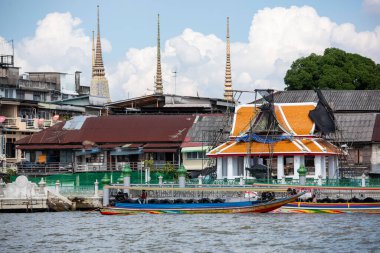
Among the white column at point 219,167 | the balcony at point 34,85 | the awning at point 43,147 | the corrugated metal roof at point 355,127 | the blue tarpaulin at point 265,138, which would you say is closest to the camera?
the blue tarpaulin at point 265,138

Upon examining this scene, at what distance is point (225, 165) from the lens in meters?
74.6

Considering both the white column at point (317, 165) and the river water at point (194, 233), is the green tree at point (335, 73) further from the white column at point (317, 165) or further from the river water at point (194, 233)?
the river water at point (194, 233)

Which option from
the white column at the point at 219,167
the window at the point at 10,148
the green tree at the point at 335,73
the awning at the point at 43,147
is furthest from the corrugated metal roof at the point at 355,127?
the window at the point at 10,148

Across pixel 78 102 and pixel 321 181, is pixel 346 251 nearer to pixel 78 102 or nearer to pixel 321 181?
pixel 321 181

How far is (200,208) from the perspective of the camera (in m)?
62.7

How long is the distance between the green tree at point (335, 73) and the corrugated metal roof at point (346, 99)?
8189mm

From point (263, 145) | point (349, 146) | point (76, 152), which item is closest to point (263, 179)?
point (263, 145)

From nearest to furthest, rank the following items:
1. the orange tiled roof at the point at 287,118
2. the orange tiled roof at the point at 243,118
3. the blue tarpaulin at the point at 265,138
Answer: the blue tarpaulin at the point at 265,138
the orange tiled roof at the point at 287,118
the orange tiled roof at the point at 243,118

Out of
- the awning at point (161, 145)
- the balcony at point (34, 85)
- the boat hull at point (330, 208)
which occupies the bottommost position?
the boat hull at point (330, 208)

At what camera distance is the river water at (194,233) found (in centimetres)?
4734

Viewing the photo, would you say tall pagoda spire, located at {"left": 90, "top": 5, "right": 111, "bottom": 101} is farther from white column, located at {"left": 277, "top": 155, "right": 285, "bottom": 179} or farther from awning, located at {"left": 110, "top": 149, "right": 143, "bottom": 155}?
white column, located at {"left": 277, "top": 155, "right": 285, "bottom": 179}

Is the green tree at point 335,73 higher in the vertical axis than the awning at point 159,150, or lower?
higher

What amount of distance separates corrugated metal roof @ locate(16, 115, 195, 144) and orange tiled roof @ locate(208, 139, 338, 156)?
12.3 meters

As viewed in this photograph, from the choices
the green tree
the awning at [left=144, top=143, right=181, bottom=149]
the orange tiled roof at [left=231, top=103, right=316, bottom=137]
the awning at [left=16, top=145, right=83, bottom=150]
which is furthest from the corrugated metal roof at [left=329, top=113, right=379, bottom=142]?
the awning at [left=16, top=145, right=83, bottom=150]
